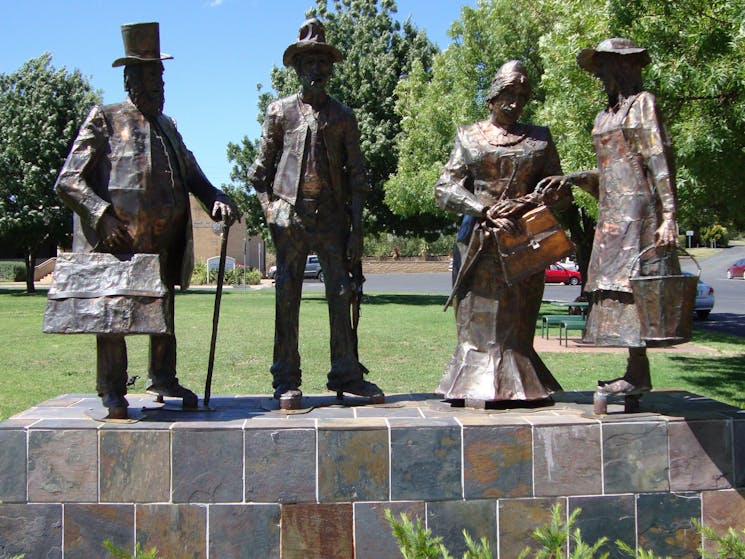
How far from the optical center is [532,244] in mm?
5582

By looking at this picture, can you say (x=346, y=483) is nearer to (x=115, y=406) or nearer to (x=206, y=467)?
(x=206, y=467)

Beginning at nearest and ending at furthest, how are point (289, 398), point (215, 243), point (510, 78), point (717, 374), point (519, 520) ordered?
1. point (519, 520)
2. point (289, 398)
3. point (510, 78)
4. point (717, 374)
5. point (215, 243)

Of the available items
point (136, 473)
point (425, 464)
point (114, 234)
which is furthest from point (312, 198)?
point (136, 473)

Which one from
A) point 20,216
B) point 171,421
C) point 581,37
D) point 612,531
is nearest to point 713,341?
point 581,37

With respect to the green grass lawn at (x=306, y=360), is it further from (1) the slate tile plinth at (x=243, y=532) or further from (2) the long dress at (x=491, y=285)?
(1) the slate tile plinth at (x=243, y=532)

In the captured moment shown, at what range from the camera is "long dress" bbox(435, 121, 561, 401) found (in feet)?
18.7

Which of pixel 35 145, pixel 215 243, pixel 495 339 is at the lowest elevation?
pixel 495 339

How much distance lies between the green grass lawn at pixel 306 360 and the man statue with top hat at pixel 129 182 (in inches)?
149

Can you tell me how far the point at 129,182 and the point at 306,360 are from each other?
748 centimetres

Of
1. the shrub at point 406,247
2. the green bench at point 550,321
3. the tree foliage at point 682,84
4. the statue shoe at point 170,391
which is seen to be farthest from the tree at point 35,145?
the shrub at point 406,247

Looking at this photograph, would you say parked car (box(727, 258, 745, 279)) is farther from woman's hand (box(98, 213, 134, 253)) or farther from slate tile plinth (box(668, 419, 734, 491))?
woman's hand (box(98, 213, 134, 253))

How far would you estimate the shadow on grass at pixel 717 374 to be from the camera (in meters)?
9.62

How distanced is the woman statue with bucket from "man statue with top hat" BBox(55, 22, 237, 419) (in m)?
2.51

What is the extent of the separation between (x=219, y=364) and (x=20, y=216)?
18660 millimetres
